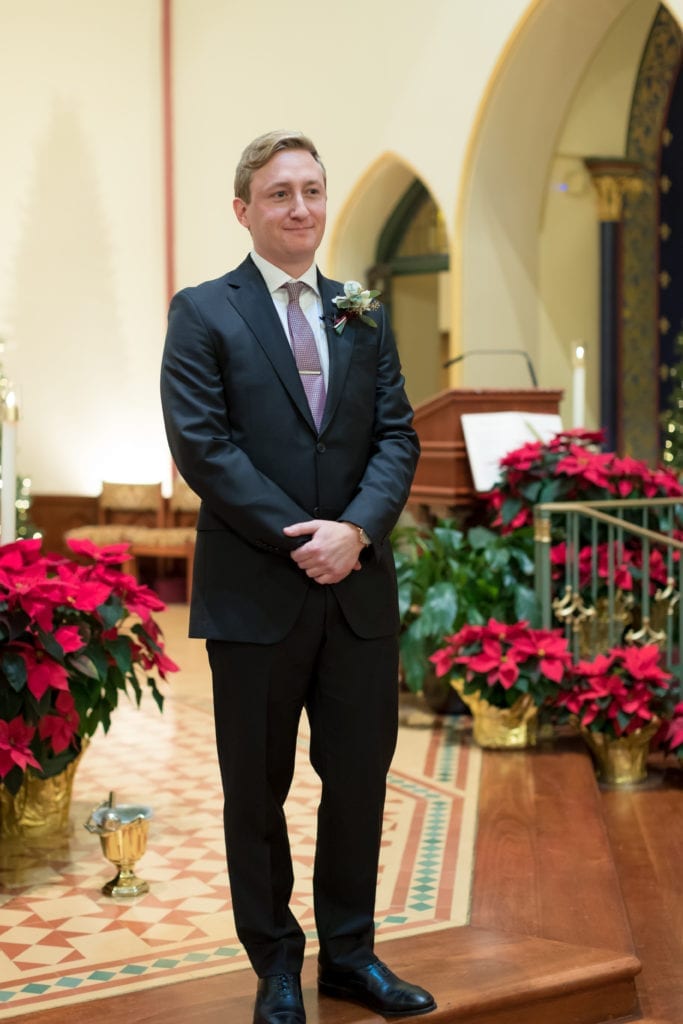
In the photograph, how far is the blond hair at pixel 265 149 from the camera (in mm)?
2465

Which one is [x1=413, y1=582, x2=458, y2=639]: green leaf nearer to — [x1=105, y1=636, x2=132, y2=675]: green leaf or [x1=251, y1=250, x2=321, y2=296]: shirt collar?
[x1=105, y1=636, x2=132, y2=675]: green leaf

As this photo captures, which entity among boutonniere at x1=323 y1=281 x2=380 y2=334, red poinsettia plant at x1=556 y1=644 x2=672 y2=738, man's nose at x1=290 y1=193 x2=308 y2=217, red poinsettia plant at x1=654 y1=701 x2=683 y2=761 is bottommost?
red poinsettia plant at x1=654 y1=701 x2=683 y2=761

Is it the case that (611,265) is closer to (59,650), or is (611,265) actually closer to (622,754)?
(622,754)

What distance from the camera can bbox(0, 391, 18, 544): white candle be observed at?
3.81 meters

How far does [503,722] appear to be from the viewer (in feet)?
16.2

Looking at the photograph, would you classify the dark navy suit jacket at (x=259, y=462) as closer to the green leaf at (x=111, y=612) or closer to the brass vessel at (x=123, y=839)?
the brass vessel at (x=123, y=839)

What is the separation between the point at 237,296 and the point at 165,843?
203 cm

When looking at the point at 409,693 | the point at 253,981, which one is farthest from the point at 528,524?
the point at 253,981

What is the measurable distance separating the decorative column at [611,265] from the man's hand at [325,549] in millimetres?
6550

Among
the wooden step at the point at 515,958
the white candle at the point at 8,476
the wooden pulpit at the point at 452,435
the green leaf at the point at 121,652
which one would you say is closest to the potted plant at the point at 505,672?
the wooden step at the point at 515,958

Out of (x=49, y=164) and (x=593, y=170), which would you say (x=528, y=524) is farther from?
(x=49, y=164)

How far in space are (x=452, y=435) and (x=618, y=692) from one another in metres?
1.52

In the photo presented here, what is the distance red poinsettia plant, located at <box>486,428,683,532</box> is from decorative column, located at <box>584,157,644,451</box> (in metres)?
3.40

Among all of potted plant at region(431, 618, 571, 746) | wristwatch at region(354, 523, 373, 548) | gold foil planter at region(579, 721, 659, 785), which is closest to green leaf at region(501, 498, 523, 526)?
potted plant at region(431, 618, 571, 746)
